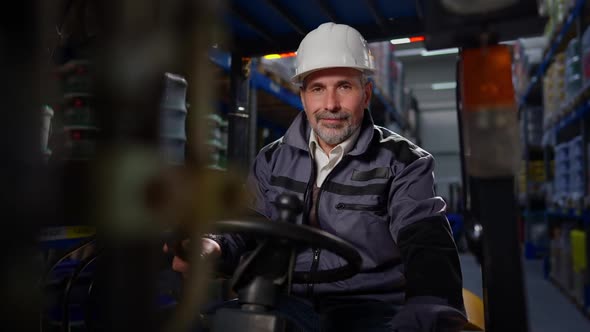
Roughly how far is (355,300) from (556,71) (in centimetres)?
420

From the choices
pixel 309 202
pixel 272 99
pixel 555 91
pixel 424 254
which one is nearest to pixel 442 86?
pixel 555 91

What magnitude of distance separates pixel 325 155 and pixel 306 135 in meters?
0.12

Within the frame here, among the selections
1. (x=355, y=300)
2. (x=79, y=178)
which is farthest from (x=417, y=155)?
(x=79, y=178)

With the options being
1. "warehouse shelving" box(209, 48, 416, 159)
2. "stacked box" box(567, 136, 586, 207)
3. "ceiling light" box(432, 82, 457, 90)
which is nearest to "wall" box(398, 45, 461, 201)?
"ceiling light" box(432, 82, 457, 90)

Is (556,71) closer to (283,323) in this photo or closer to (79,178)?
(283,323)

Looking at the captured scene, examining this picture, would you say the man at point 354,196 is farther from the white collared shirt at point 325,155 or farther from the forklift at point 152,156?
the forklift at point 152,156

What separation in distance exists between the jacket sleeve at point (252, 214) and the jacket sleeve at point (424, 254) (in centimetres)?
51

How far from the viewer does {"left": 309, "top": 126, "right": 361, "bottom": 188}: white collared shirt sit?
1868 millimetres

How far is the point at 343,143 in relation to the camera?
6.19 feet

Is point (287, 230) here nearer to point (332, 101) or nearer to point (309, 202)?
point (309, 202)

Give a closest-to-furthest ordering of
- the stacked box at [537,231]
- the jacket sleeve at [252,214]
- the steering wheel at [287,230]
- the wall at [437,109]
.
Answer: the steering wheel at [287,230]
the jacket sleeve at [252,214]
the stacked box at [537,231]
the wall at [437,109]

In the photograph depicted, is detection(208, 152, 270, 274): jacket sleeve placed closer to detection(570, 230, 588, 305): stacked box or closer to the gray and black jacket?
the gray and black jacket

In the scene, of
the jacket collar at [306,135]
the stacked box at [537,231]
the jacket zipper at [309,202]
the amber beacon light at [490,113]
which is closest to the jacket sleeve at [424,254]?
the jacket collar at [306,135]

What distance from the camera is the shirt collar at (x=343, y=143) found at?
6.15ft
